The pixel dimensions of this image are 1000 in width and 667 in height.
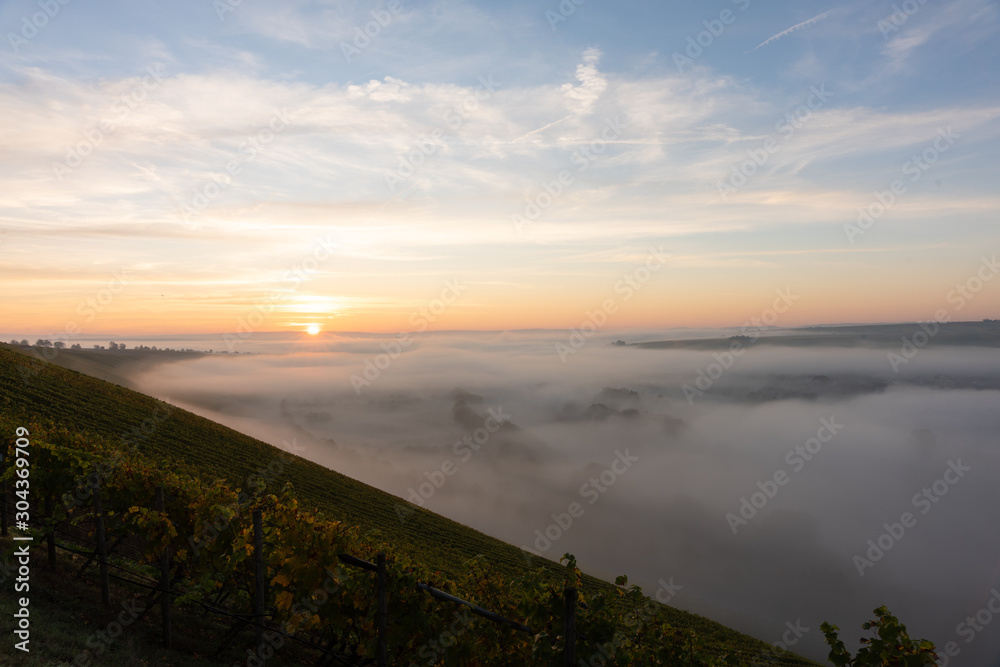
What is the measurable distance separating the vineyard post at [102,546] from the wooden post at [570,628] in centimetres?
1010

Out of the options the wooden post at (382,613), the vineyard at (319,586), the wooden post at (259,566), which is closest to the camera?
the vineyard at (319,586)

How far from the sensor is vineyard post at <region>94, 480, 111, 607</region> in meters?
10.8

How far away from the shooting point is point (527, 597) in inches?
331

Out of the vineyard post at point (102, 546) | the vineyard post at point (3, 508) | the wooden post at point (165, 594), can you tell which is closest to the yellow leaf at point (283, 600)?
the wooden post at point (165, 594)

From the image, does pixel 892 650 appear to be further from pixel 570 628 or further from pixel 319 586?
pixel 319 586

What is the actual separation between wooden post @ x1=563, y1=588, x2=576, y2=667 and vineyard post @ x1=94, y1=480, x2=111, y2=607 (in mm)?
10095

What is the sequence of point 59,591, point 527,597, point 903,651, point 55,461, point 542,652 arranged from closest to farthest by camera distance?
point 903,651 → point 542,652 → point 527,597 → point 59,591 → point 55,461

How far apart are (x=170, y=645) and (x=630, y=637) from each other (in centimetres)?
925

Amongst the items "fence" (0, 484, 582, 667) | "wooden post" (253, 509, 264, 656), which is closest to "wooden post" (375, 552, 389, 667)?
"fence" (0, 484, 582, 667)

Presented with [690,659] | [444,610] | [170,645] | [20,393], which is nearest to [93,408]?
[20,393]

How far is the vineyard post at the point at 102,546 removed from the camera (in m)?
10.8

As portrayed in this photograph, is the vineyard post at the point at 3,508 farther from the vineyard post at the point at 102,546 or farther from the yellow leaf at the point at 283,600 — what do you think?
the yellow leaf at the point at 283,600

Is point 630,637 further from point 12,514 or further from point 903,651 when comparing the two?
point 12,514

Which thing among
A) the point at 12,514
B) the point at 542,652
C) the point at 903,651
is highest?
the point at 903,651
